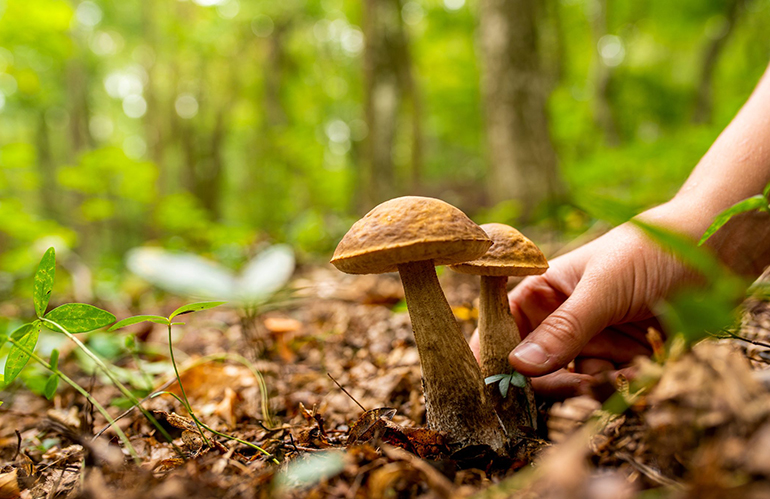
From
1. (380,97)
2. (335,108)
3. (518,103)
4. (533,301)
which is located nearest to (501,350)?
(533,301)

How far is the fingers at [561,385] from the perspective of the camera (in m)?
1.64

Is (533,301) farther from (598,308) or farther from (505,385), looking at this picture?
(505,385)

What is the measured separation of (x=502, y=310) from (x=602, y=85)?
13509 millimetres

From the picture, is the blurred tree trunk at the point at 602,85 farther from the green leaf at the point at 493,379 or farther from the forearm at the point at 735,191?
the green leaf at the point at 493,379

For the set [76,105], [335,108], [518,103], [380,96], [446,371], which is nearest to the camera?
[446,371]

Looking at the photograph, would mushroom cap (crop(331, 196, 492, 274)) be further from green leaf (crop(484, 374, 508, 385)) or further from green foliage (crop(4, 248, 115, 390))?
green foliage (crop(4, 248, 115, 390))

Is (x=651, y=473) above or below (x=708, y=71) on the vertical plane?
below

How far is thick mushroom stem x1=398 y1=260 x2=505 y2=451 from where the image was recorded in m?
1.47

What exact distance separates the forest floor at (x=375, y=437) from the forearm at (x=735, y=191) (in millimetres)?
334

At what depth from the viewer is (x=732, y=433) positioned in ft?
2.35

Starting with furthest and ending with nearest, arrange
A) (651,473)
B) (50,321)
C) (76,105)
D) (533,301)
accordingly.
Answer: (76,105) → (533,301) → (50,321) → (651,473)

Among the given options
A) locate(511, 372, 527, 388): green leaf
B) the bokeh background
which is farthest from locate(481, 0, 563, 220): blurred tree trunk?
locate(511, 372, 527, 388): green leaf

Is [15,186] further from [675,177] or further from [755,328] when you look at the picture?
[675,177]

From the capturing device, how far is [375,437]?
132 centimetres
